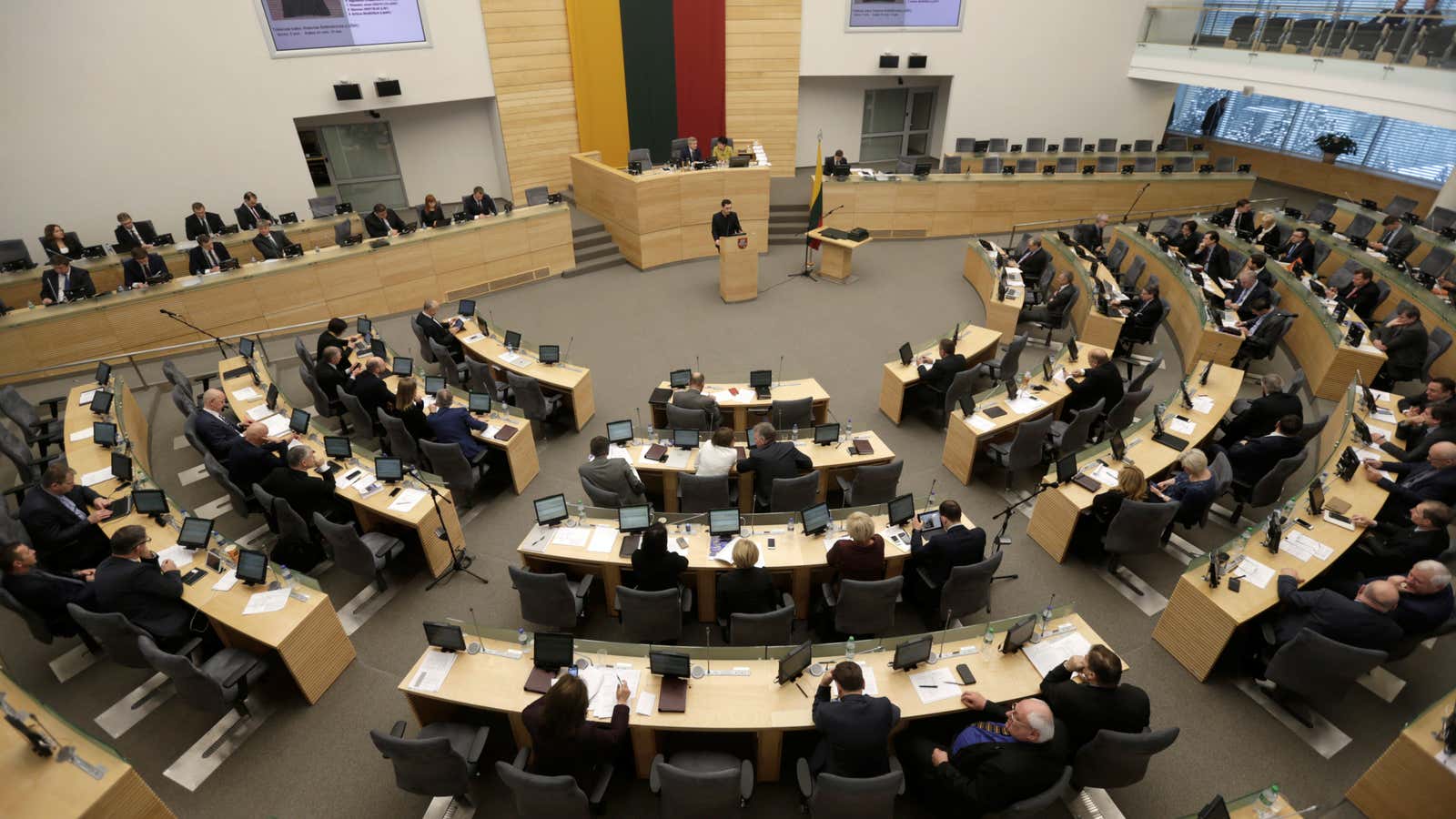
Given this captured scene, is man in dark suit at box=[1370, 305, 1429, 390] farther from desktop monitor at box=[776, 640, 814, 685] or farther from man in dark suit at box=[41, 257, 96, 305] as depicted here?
man in dark suit at box=[41, 257, 96, 305]

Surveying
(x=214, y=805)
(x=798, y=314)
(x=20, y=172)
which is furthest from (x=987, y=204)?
(x=20, y=172)

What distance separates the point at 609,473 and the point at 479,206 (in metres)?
8.81

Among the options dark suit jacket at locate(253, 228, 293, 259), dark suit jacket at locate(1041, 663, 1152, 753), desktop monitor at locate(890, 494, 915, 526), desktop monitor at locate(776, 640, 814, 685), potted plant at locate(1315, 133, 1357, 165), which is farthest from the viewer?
potted plant at locate(1315, 133, 1357, 165)

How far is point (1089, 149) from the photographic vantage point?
18453 mm

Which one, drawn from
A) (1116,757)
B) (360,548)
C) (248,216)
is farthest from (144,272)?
(1116,757)

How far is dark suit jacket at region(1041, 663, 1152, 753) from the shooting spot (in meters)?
4.26

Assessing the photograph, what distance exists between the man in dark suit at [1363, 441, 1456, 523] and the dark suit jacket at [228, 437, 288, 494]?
34.5 ft

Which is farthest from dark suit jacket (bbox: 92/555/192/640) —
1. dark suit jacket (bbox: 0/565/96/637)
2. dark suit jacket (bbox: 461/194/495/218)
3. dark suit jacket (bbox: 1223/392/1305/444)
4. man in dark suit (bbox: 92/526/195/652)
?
dark suit jacket (bbox: 1223/392/1305/444)

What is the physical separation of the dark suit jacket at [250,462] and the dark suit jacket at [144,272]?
6028 millimetres

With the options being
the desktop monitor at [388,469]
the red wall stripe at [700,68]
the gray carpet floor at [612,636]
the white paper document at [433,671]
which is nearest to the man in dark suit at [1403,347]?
the gray carpet floor at [612,636]

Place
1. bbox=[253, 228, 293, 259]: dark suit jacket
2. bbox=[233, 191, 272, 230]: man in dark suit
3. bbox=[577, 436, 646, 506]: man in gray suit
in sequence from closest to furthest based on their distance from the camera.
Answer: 1. bbox=[577, 436, 646, 506]: man in gray suit
2. bbox=[253, 228, 293, 259]: dark suit jacket
3. bbox=[233, 191, 272, 230]: man in dark suit

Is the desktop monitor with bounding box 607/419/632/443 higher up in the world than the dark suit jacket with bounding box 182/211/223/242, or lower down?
lower down

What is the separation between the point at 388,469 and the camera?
685 centimetres

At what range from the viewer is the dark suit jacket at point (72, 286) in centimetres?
1038
